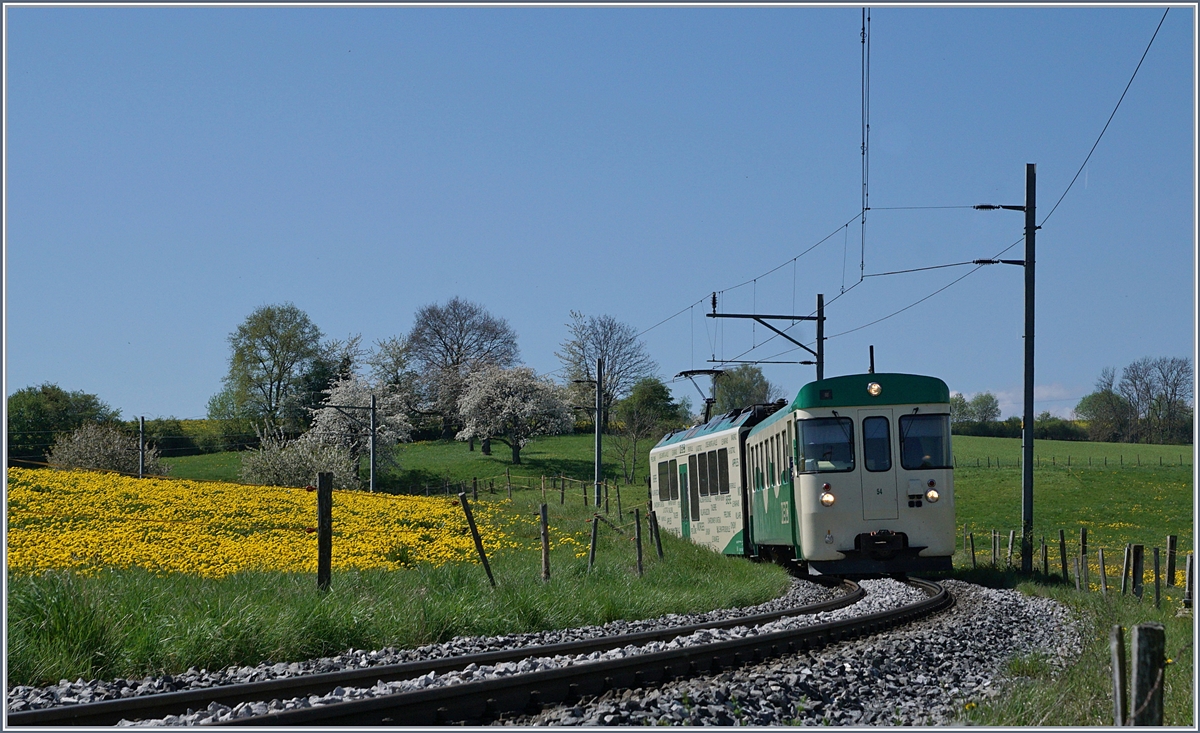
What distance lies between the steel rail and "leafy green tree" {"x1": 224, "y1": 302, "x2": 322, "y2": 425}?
6695 cm

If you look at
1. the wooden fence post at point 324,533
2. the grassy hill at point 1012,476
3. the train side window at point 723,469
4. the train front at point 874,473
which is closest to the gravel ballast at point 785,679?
the wooden fence post at point 324,533

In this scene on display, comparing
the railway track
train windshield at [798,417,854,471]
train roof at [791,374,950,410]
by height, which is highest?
train roof at [791,374,950,410]

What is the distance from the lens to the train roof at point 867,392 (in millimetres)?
15305

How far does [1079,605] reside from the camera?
40.3 ft

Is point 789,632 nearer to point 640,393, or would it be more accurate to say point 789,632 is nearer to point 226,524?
point 226,524

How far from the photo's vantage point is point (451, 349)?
269 ft

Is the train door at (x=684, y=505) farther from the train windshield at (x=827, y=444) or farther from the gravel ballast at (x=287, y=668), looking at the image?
the gravel ballast at (x=287, y=668)

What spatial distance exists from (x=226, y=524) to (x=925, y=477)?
1335cm

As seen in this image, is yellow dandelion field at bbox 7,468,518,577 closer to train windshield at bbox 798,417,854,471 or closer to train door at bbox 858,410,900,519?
train windshield at bbox 798,417,854,471

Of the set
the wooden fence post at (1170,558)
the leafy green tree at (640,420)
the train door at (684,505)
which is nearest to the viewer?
the wooden fence post at (1170,558)

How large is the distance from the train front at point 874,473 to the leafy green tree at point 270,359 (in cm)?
6102

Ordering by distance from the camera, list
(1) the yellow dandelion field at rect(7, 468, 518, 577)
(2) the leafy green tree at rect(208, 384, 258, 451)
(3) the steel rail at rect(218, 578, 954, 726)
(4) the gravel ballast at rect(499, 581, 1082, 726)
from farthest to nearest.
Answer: (2) the leafy green tree at rect(208, 384, 258, 451) → (1) the yellow dandelion field at rect(7, 468, 518, 577) → (4) the gravel ballast at rect(499, 581, 1082, 726) → (3) the steel rail at rect(218, 578, 954, 726)

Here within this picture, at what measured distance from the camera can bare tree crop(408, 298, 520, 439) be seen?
80000 mm

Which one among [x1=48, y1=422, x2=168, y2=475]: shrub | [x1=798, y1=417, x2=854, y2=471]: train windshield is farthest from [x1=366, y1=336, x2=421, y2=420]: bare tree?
[x1=798, y1=417, x2=854, y2=471]: train windshield
